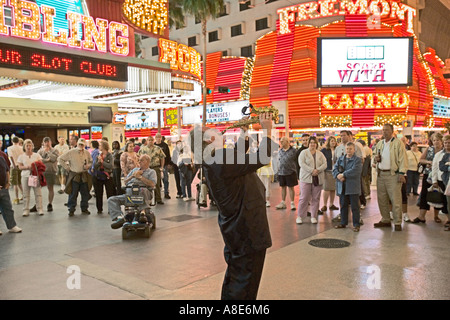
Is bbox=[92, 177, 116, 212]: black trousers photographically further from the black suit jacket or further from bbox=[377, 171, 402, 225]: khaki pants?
→ the black suit jacket

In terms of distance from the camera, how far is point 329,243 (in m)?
6.54

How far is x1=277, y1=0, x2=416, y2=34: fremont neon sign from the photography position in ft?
79.8

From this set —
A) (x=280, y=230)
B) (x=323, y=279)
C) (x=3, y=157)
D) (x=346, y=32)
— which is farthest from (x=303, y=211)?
(x=346, y=32)

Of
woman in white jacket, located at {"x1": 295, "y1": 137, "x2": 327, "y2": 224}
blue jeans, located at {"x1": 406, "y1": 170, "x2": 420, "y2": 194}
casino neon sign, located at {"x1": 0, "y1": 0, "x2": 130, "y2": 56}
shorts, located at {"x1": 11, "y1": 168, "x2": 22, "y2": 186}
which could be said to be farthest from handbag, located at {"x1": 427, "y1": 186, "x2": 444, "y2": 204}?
casino neon sign, located at {"x1": 0, "y1": 0, "x2": 130, "y2": 56}

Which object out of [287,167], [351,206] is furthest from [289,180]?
[351,206]

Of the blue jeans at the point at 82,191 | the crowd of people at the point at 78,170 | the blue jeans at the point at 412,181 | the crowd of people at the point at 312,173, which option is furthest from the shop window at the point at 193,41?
the blue jeans at the point at 82,191

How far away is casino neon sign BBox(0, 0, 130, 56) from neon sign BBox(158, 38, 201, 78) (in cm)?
168

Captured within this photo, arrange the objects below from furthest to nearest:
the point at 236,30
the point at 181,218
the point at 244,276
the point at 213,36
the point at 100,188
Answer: the point at 213,36, the point at 236,30, the point at 100,188, the point at 181,218, the point at 244,276

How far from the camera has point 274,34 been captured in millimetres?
27016

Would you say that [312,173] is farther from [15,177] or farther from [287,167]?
[15,177]

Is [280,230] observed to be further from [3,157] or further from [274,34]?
[274,34]

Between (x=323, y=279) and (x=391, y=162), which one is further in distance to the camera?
(x=391, y=162)

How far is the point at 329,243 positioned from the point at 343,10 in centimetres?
2211
